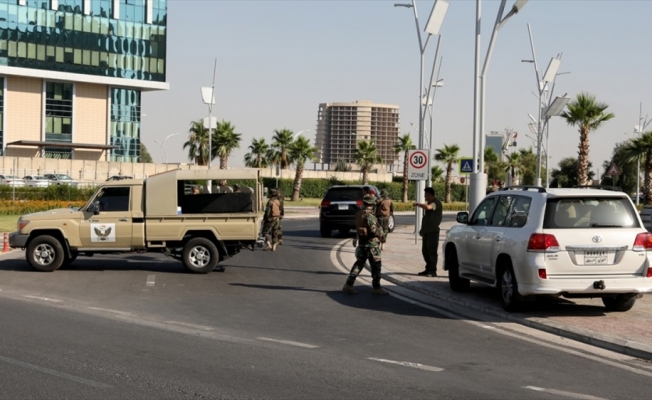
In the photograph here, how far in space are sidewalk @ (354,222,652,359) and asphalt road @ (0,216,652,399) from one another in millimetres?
557

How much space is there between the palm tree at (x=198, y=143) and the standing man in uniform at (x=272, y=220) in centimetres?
6417

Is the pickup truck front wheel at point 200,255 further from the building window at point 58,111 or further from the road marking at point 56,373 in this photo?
the building window at point 58,111

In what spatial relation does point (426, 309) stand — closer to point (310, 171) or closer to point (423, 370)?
point (423, 370)

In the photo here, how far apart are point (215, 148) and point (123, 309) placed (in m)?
69.7

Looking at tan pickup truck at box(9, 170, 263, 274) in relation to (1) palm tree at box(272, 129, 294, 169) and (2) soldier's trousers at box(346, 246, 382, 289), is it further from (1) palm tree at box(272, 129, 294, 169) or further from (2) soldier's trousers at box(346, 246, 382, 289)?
(1) palm tree at box(272, 129, 294, 169)

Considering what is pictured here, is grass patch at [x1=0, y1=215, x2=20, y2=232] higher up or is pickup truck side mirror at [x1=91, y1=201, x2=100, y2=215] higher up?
pickup truck side mirror at [x1=91, y1=201, x2=100, y2=215]

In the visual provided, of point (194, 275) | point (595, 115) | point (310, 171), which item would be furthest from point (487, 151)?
point (194, 275)

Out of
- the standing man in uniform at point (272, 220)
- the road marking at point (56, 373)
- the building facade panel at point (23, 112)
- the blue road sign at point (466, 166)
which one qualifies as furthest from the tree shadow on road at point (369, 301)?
the building facade panel at point (23, 112)

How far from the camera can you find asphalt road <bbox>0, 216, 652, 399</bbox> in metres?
8.19

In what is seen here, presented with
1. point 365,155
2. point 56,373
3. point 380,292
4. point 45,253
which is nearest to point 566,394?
point 56,373

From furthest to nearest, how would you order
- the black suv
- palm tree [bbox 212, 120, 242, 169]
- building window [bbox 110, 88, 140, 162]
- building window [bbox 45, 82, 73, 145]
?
building window [bbox 110, 88, 140, 162] < building window [bbox 45, 82, 73, 145] < palm tree [bbox 212, 120, 242, 169] < the black suv

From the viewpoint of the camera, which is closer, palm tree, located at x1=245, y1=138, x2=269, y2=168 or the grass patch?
the grass patch

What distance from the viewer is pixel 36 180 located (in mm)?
68375

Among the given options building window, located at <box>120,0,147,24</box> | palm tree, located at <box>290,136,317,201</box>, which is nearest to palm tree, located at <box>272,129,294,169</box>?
palm tree, located at <box>290,136,317,201</box>
